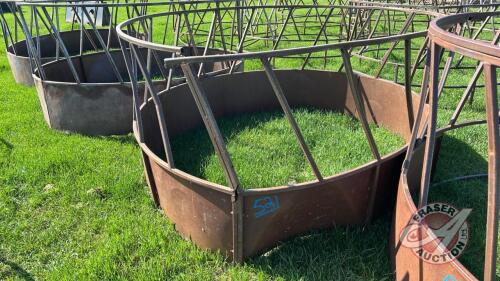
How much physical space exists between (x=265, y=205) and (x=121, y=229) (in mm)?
1300

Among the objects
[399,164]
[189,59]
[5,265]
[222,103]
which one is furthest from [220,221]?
[222,103]

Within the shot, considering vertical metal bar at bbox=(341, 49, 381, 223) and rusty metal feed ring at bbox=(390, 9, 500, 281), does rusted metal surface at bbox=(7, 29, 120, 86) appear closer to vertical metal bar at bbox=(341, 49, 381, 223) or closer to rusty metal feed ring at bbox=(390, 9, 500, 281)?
vertical metal bar at bbox=(341, 49, 381, 223)

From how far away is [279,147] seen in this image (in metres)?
4.50

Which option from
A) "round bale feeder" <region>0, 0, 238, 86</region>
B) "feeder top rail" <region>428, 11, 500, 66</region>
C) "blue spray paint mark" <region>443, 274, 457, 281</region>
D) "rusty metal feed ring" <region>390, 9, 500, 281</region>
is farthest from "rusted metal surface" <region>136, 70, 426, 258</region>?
"round bale feeder" <region>0, 0, 238, 86</region>

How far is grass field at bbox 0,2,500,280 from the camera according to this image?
288cm

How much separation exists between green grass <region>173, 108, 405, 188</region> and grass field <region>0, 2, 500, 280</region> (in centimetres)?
57

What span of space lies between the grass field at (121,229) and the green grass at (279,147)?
1.88ft

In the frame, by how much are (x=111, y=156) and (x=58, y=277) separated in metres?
1.80

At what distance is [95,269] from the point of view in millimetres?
2920

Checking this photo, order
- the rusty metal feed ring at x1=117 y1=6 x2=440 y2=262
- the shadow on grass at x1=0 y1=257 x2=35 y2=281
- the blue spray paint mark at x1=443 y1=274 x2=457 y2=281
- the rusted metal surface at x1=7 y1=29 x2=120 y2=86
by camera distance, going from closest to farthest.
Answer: the blue spray paint mark at x1=443 y1=274 x2=457 y2=281 → the rusty metal feed ring at x1=117 y1=6 x2=440 y2=262 → the shadow on grass at x1=0 y1=257 x2=35 y2=281 → the rusted metal surface at x1=7 y1=29 x2=120 y2=86

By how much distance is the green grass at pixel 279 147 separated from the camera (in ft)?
12.9

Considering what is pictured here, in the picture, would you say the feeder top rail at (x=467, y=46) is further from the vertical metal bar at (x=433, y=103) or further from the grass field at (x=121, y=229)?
the grass field at (x=121, y=229)

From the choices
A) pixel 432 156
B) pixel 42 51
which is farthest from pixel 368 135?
pixel 42 51

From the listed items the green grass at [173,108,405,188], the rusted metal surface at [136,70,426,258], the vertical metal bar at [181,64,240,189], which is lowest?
the green grass at [173,108,405,188]
